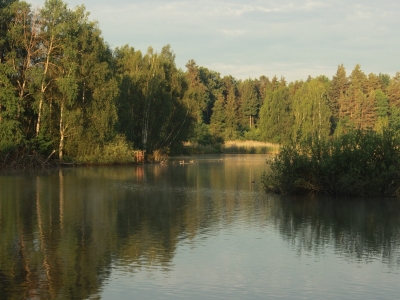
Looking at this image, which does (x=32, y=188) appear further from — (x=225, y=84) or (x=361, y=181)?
(x=225, y=84)

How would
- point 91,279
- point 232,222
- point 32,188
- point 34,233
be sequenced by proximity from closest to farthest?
point 91,279
point 34,233
point 232,222
point 32,188

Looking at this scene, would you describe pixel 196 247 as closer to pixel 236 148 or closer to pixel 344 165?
pixel 344 165

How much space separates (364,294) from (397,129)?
17.3 meters

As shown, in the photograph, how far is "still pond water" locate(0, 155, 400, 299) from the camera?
10.9 metres

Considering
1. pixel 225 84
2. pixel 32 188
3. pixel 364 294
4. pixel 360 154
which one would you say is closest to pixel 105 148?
pixel 32 188

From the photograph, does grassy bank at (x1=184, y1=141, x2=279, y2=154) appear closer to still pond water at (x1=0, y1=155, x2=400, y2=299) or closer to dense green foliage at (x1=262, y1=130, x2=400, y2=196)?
dense green foliage at (x1=262, y1=130, x2=400, y2=196)

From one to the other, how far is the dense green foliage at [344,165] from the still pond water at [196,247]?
1.13m

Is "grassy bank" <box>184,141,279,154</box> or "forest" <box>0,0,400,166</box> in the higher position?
"forest" <box>0,0,400,166</box>

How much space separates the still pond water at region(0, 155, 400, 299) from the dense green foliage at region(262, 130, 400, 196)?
113cm

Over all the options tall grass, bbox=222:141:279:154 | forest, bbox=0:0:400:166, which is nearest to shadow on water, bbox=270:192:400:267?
forest, bbox=0:0:400:166

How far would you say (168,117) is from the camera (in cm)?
6512

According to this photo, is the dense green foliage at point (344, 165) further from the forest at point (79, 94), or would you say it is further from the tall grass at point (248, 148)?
the tall grass at point (248, 148)

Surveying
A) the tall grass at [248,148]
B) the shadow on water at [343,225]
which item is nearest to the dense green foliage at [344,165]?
the shadow on water at [343,225]

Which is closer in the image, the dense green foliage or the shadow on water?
the shadow on water
